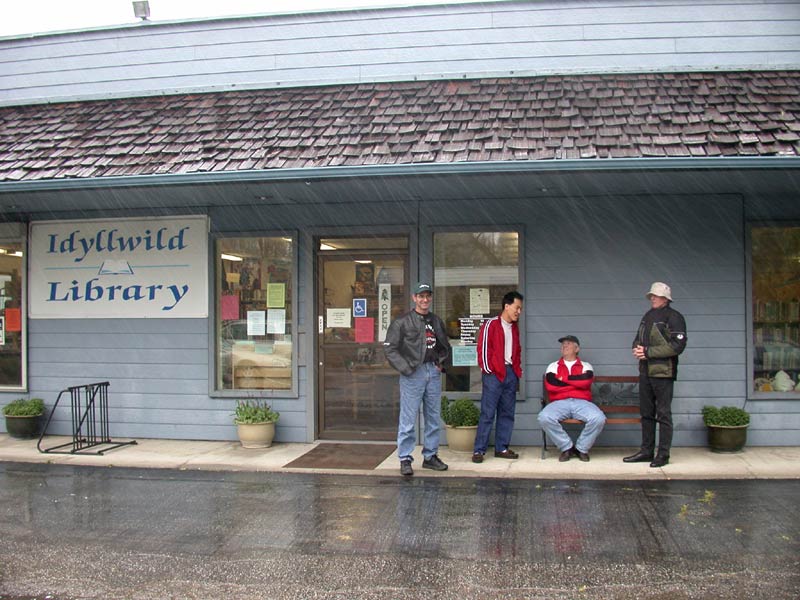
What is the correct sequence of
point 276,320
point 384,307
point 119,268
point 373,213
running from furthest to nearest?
point 119,268, point 276,320, point 384,307, point 373,213

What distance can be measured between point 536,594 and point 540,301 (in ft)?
15.0

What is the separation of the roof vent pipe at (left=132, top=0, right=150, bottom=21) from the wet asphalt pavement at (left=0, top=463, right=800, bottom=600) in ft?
20.9

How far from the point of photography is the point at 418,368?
752cm

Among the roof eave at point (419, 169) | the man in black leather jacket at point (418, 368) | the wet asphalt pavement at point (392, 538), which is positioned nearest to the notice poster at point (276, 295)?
the roof eave at point (419, 169)

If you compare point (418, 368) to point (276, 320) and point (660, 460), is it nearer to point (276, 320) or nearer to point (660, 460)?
point (276, 320)

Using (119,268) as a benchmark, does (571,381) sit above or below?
below

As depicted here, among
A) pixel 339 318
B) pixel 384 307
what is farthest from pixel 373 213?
pixel 339 318

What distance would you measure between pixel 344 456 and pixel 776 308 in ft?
16.6

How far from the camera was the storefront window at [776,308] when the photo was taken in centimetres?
851

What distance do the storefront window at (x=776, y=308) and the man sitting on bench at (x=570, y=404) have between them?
6.70 feet

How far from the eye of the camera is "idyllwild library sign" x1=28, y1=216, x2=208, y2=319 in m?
9.33

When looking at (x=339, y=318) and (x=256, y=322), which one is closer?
(x=339, y=318)

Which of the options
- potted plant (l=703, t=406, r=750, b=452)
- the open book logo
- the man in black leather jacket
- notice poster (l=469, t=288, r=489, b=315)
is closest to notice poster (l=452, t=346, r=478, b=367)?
notice poster (l=469, t=288, r=489, b=315)

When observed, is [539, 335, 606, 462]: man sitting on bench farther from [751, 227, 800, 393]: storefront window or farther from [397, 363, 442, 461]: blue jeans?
[751, 227, 800, 393]: storefront window
